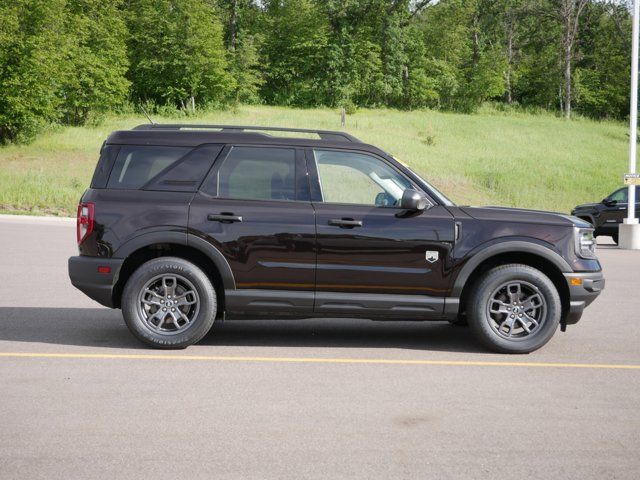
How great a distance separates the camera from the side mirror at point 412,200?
24.1ft

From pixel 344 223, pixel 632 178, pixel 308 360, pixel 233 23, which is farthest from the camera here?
pixel 233 23

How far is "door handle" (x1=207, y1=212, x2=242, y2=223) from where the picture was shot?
7.55 meters

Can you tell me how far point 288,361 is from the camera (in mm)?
7227

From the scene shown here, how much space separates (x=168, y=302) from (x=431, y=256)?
2.37 m

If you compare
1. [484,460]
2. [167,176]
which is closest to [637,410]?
[484,460]

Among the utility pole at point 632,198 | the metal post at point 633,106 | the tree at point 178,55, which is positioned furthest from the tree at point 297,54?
the utility pole at point 632,198

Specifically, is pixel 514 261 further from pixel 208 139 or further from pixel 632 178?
pixel 632 178

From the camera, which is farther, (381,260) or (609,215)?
(609,215)

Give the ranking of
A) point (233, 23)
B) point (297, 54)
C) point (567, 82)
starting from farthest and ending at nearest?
point (233, 23) < point (297, 54) < point (567, 82)

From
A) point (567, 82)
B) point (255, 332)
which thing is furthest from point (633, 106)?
point (567, 82)

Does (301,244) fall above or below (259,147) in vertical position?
below

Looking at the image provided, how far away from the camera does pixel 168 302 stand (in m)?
7.62

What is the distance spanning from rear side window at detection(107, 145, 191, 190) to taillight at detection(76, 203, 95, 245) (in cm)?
27

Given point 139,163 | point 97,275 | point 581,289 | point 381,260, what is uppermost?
point 139,163
